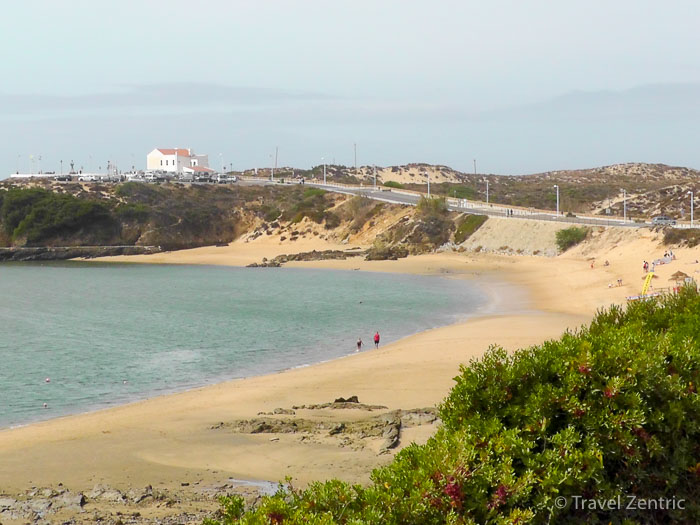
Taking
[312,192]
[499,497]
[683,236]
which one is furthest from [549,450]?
[312,192]

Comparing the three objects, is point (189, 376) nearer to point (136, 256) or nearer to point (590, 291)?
point (590, 291)

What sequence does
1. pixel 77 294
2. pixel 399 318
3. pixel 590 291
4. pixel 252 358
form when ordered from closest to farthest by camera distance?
1. pixel 252 358
2. pixel 399 318
3. pixel 590 291
4. pixel 77 294

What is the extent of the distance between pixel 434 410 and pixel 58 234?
90818mm

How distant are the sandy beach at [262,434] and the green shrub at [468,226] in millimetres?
37765

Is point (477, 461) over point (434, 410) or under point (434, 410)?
over

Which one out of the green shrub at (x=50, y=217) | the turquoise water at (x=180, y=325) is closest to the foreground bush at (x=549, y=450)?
the turquoise water at (x=180, y=325)

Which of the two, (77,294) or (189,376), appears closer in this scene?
(189,376)

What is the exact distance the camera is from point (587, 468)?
32.4 ft

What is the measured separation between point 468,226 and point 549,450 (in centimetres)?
7765

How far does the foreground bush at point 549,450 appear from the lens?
9250 millimetres

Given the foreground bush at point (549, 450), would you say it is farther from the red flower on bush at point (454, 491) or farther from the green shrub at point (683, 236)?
the green shrub at point (683, 236)

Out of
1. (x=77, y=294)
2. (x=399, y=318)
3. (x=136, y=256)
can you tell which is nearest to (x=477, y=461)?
(x=399, y=318)

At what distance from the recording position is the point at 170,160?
161m

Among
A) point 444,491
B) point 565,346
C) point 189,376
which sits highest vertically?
point 565,346
